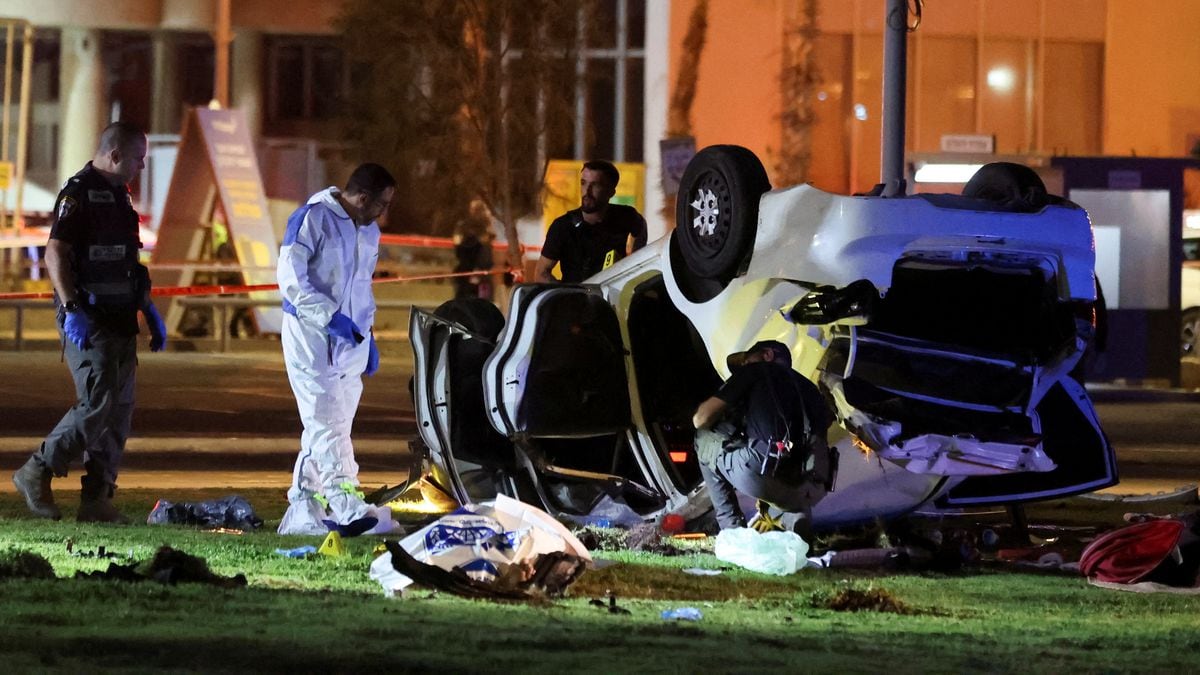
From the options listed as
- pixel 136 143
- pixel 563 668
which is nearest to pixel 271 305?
pixel 136 143

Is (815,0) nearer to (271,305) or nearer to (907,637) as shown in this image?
(271,305)

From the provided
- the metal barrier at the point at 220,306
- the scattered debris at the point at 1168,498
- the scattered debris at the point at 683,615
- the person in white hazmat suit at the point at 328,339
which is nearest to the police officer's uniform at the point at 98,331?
the person in white hazmat suit at the point at 328,339

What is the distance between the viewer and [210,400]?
1853 centimetres

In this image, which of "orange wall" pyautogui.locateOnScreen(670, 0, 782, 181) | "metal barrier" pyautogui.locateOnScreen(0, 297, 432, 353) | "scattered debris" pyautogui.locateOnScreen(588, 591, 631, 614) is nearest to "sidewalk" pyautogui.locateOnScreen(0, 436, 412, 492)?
"scattered debris" pyautogui.locateOnScreen(588, 591, 631, 614)

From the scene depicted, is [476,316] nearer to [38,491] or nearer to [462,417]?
[462,417]

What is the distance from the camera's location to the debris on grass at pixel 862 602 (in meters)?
7.38

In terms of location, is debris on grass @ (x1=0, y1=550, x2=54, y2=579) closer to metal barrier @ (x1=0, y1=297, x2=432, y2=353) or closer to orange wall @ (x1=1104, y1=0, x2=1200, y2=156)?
metal barrier @ (x1=0, y1=297, x2=432, y2=353)

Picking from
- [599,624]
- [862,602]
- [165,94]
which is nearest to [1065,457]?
[862,602]

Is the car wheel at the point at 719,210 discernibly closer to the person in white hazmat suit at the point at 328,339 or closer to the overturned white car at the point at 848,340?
the overturned white car at the point at 848,340

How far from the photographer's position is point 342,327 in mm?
9445

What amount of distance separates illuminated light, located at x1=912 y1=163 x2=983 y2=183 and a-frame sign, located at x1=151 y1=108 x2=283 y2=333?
10434mm

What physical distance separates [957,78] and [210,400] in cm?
1918

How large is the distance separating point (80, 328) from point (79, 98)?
125 feet

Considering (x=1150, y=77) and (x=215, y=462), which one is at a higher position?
(x=1150, y=77)
